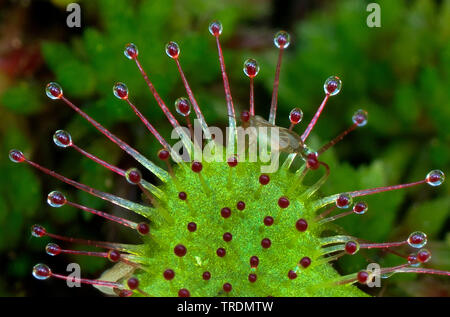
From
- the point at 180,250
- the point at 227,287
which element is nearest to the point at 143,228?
the point at 180,250

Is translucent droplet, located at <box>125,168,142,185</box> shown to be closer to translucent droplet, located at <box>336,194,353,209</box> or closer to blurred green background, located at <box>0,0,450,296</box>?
translucent droplet, located at <box>336,194,353,209</box>

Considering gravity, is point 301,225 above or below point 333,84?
below

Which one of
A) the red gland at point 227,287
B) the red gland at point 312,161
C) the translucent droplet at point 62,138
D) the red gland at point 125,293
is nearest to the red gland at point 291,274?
the red gland at point 227,287

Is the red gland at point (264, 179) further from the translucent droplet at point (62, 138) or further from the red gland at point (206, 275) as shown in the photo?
the translucent droplet at point (62, 138)

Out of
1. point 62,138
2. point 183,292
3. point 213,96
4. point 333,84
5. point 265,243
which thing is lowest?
point 183,292

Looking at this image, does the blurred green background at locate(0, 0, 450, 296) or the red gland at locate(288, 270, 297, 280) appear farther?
the blurred green background at locate(0, 0, 450, 296)

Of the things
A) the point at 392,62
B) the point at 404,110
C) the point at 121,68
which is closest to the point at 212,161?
the point at 121,68

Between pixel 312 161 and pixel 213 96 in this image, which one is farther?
pixel 213 96

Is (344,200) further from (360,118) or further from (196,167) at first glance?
(196,167)

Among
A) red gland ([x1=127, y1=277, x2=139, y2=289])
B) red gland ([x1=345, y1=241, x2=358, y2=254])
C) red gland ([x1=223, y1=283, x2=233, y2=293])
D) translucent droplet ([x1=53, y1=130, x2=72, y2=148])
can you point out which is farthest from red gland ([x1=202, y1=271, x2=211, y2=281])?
translucent droplet ([x1=53, y1=130, x2=72, y2=148])
